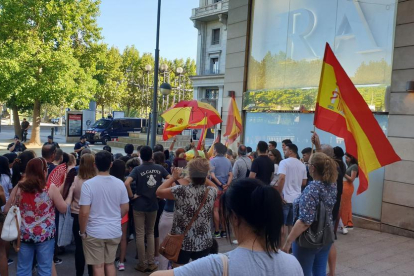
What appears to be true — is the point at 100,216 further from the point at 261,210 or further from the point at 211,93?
the point at 211,93

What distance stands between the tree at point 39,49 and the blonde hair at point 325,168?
19.8 m

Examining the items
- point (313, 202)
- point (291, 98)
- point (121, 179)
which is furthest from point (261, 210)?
point (291, 98)

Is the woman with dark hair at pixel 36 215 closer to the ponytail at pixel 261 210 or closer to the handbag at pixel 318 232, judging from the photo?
the handbag at pixel 318 232

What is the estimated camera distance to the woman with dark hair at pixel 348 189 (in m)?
7.21

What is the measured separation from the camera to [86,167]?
183 inches

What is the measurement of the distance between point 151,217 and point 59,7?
1965 cm

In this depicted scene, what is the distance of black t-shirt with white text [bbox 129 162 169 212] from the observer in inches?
205

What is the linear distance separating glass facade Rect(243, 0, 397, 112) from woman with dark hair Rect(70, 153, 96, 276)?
6.72 m

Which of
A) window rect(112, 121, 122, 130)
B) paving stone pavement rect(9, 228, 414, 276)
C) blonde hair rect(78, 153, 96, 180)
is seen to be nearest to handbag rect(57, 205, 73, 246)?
paving stone pavement rect(9, 228, 414, 276)

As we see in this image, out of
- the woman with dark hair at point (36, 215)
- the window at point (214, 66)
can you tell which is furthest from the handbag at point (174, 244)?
the window at point (214, 66)

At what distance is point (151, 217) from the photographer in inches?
213

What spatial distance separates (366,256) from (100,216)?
4.85 m

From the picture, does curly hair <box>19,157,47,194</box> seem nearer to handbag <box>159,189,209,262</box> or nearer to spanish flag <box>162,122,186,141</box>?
handbag <box>159,189,209,262</box>

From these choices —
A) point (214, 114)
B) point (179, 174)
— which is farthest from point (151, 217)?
point (214, 114)
